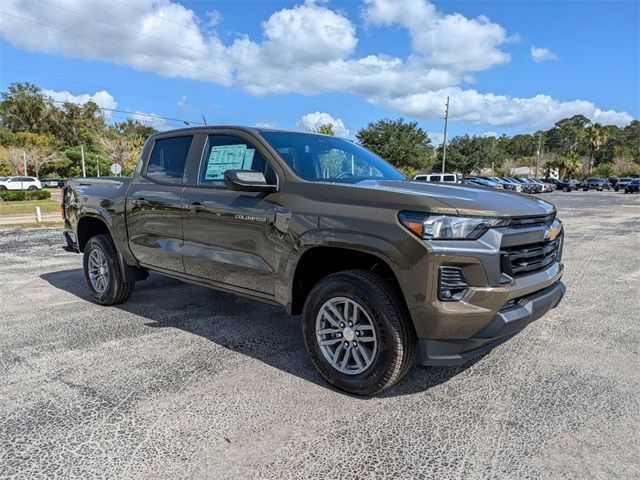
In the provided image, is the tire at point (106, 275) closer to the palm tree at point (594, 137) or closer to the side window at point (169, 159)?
the side window at point (169, 159)

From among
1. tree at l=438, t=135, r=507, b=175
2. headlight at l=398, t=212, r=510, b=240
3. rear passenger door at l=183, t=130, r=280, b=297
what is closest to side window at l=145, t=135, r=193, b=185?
rear passenger door at l=183, t=130, r=280, b=297

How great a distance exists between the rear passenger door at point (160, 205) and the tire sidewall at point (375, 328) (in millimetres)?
1673

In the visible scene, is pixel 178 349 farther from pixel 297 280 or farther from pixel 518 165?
pixel 518 165

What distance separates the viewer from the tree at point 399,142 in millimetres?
57938

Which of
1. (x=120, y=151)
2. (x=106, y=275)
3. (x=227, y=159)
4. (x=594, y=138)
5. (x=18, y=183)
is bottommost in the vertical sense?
(x=18, y=183)

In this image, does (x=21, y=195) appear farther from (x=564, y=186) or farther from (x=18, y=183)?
(x=564, y=186)

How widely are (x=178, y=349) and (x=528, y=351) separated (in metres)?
3.02

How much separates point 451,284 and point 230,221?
191cm

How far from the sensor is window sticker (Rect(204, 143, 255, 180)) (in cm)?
403

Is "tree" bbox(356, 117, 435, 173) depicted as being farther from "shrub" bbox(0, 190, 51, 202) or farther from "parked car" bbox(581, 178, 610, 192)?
"shrub" bbox(0, 190, 51, 202)

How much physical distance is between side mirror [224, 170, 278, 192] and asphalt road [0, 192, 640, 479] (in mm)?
1406

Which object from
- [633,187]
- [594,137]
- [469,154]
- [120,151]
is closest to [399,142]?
[469,154]

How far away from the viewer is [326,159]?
419 centimetres

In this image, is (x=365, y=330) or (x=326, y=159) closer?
(x=365, y=330)
